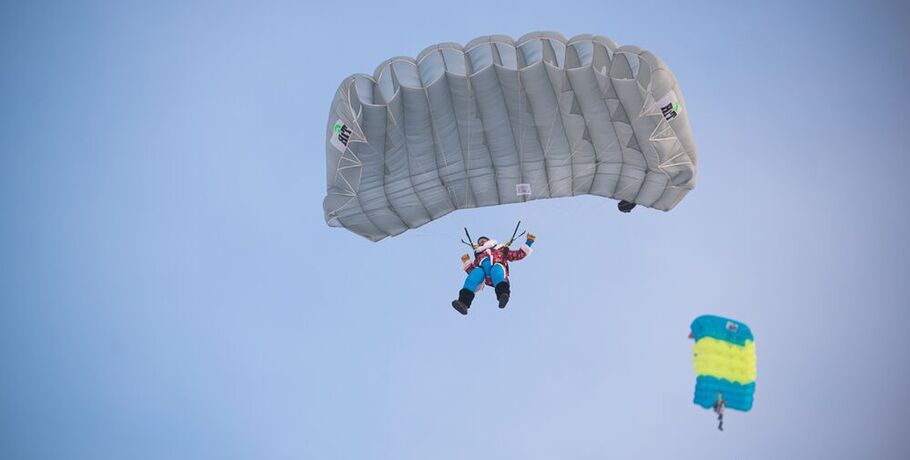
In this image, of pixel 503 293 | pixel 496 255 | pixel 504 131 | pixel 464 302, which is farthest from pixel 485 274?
pixel 504 131

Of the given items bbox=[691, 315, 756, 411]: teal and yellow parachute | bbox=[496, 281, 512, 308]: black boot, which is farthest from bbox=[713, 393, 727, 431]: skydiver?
bbox=[496, 281, 512, 308]: black boot

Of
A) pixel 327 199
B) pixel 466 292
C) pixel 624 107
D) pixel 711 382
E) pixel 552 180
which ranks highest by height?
pixel 624 107

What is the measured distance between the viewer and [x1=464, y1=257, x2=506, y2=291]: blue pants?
1375cm

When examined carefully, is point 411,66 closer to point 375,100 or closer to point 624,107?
point 375,100

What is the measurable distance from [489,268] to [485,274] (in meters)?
0.12

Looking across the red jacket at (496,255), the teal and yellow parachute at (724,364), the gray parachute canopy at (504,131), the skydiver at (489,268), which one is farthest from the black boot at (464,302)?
the teal and yellow parachute at (724,364)

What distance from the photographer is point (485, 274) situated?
1401 cm

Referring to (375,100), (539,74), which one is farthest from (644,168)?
(375,100)

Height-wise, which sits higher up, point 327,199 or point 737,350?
point 327,199

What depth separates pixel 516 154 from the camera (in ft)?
49.0

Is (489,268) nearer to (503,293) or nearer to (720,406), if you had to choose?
(503,293)

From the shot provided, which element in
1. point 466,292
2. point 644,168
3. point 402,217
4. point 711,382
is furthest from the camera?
point 402,217

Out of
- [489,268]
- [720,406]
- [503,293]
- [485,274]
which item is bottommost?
[720,406]

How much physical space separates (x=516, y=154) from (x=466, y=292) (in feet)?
9.36
